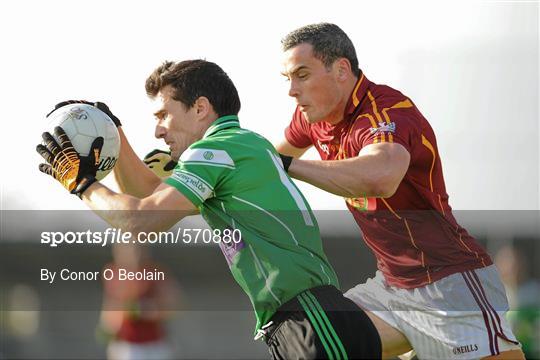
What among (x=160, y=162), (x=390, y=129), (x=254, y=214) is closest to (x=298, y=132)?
(x=160, y=162)

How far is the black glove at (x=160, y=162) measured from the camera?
6391mm

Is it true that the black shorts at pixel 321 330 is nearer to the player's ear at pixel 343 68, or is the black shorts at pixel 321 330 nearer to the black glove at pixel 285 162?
the black glove at pixel 285 162

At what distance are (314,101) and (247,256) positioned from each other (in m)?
1.49

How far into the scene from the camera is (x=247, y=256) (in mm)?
4863

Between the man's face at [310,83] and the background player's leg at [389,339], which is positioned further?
the background player's leg at [389,339]

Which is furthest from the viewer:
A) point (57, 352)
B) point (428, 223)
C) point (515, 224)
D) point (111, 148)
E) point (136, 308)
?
point (57, 352)

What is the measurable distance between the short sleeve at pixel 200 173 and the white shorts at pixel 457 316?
1.85 m

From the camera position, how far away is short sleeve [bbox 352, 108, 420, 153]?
5.74 m

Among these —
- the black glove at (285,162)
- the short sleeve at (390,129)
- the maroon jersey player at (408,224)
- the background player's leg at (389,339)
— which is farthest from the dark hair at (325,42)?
the background player's leg at (389,339)

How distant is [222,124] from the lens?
5.06 metres

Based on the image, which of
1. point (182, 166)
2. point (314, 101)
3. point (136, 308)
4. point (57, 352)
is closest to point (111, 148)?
point (182, 166)

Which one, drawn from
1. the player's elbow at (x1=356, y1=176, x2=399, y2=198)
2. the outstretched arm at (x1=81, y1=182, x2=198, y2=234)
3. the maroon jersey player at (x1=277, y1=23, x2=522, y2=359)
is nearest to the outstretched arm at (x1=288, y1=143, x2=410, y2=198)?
the player's elbow at (x1=356, y1=176, x2=399, y2=198)

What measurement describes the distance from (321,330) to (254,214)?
634mm

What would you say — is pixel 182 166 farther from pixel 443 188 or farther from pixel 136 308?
pixel 136 308
